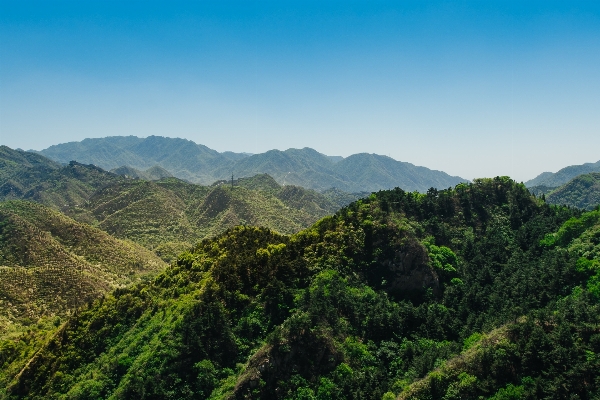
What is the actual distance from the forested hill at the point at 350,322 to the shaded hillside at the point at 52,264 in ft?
78.6

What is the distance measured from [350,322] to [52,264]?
83701 millimetres

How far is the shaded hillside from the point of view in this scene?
266 feet

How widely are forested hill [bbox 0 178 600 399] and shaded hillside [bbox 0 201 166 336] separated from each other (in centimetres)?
2396

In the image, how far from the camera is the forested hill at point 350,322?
35.2 metres

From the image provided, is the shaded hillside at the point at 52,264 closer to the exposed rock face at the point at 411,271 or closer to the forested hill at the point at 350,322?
the forested hill at the point at 350,322

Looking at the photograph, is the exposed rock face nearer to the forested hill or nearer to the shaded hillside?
the forested hill

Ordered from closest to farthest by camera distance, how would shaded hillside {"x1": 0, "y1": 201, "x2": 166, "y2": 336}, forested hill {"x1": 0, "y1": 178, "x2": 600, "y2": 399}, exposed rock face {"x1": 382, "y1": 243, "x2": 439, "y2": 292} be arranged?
1. forested hill {"x1": 0, "y1": 178, "x2": 600, "y2": 399}
2. exposed rock face {"x1": 382, "y1": 243, "x2": 439, "y2": 292}
3. shaded hillside {"x1": 0, "y1": 201, "x2": 166, "y2": 336}

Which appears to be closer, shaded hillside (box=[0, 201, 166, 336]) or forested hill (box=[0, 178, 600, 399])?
forested hill (box=[0, 178, 600, 399])

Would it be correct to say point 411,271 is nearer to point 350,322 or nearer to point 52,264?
point 350,322

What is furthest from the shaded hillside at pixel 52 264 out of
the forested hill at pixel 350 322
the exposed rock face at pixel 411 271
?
the exposed rock face at pixel 411 271

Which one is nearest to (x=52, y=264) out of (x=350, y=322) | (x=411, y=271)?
(x=350, y=322)

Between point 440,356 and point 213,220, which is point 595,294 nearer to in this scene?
point 440,356

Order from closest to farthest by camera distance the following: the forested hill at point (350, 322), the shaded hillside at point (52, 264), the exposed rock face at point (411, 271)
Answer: the forested hill at point (350, 322) → the exposed rock face at point (411, 271) → the shaded hillside at point (52, 264)

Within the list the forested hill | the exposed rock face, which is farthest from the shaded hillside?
the exposed rock face
